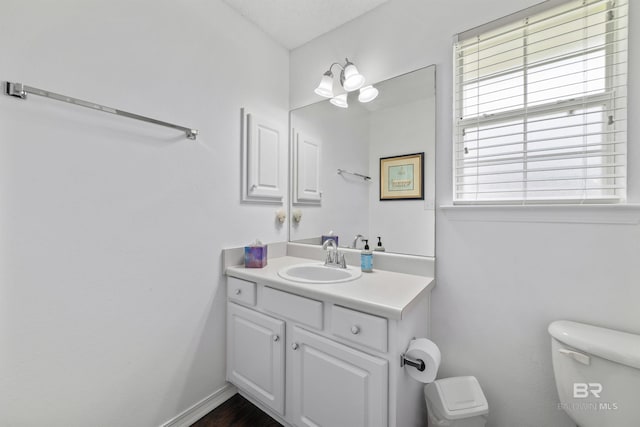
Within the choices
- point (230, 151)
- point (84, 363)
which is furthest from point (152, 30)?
point (84, 363)

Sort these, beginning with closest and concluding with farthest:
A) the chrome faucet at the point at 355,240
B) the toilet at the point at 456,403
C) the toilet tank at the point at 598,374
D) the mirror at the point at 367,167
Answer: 1. the toilet tank at the point at 598,374
2. the toilet at the point at 456,403
3. the mirror at the point at 367,167
4. the chrome faucet at the point at 355,240

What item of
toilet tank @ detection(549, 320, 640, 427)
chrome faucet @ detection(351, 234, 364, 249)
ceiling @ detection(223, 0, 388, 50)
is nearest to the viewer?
toilet tank @ detection(549, 320, 640, 427)

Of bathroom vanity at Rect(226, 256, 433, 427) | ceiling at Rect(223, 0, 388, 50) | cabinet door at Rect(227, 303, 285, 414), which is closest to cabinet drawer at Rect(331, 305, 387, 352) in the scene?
bathroom vanity at Rect(226, 256, 433, 427)

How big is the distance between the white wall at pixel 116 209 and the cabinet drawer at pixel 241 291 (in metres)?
0.07

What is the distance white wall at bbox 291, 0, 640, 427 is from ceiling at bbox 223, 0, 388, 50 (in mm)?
181

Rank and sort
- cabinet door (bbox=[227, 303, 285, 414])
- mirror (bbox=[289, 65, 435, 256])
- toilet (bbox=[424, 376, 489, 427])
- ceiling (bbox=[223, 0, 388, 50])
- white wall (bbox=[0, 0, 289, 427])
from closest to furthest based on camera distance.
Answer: white wall (bbox=[0, 0, 289, 427]), toilet (bbox=[424, 376, 489, 427]), cabinet door (bbox=[227, 303, 285, 414]), mirror (bbox=[289, 65, 435, 256]), ceiling (bbox=[223, 0, 388, 50])

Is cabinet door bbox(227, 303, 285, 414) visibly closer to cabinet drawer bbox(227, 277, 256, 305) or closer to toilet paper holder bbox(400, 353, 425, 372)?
cabinet drawer bbox(227, 277, 256, 305)

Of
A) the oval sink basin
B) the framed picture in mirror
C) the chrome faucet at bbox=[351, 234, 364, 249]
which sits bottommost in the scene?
the oval sink basin

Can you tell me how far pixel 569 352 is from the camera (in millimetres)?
971

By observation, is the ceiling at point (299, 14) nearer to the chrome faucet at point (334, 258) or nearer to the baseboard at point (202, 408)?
the chrome faucet at point (334, 258)

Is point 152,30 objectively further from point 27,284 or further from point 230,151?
point 27,284

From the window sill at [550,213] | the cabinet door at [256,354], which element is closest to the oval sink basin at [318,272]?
the cabinet door at [256,354]

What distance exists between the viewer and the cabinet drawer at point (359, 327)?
39.8 inches

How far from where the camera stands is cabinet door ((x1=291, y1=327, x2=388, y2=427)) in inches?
40.3
